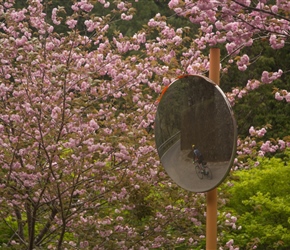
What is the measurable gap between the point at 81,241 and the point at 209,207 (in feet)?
10.2

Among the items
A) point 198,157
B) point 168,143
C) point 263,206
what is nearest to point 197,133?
point 198,157

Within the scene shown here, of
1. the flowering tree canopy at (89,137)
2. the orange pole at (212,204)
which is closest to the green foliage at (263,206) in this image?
the flowering tree canopy at (89,137)

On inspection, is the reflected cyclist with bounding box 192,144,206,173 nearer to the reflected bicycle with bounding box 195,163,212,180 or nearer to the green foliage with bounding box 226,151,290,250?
the reflected bicycle with bounding box 195,163,212,180

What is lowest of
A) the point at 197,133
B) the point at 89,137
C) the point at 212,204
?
the point at 212,204

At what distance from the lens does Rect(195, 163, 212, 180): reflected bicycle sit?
4518 mm

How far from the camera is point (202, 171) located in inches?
180

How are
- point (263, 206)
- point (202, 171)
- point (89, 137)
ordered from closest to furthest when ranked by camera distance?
1. point (202, 171)
2. point (89, 137)
3. point (263, 206)

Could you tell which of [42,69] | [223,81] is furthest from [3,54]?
[223,81]

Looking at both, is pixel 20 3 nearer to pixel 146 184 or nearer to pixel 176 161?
pixel 146 184

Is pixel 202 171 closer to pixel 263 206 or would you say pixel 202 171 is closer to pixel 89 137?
pixel 89 137

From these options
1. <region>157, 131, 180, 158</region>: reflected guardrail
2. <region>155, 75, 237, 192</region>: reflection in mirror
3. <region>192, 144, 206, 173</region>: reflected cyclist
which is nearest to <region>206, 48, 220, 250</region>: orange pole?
<region>155, 75, 237, 192</region>: reflection in mirror

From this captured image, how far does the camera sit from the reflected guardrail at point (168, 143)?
4891 millimetres

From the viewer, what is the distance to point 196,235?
7809 millimetres

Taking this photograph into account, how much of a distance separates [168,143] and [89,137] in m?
1.66
